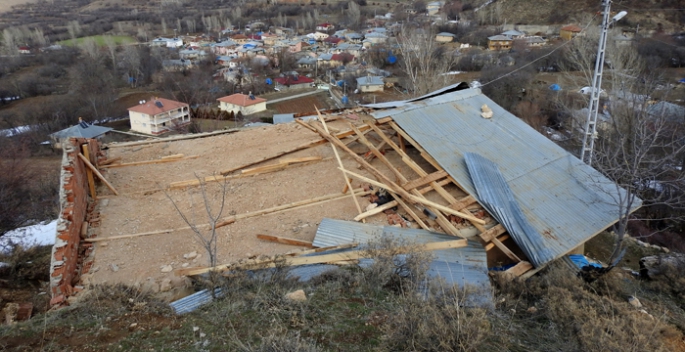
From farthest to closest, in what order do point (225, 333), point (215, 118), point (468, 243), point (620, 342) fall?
point (215, 118), point (468, 243), point (225, 333), point (620, 342)

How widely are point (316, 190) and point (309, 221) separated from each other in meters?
0.98

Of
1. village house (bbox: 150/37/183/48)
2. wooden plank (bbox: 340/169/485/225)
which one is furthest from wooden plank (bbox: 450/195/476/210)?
village house (bbox: 150/37/183/48)

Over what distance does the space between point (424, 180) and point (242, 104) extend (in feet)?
91.3

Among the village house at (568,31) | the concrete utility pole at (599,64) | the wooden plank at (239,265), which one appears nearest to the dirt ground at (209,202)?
the wooden plank at (239,265)

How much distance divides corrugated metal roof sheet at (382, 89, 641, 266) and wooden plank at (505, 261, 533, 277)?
0.47 meters

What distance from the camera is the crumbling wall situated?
5.28 meters

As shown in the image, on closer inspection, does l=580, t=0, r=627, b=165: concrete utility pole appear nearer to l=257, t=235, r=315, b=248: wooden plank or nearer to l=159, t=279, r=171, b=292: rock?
l=257, t=235, r=315, b=248: wooden plank

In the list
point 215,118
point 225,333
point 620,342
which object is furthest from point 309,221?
point 215,118

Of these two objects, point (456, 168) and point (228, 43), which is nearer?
point (456, 168)

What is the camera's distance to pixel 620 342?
3.29 meters

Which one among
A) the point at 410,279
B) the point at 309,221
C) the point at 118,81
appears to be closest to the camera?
the point at 410,279

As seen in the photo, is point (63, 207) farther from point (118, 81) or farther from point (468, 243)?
point (118, 81)

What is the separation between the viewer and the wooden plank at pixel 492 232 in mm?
5832

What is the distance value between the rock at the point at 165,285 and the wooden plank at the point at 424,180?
3723 millimetres
